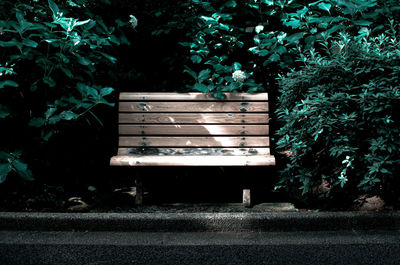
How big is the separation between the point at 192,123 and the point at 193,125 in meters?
0.03

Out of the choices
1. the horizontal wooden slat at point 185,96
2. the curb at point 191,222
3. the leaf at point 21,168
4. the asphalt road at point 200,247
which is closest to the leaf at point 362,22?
the horizontal wooden slat at point 185,96

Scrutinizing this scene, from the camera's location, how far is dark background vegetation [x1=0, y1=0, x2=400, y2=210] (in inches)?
117

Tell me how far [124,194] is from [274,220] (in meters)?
1.67

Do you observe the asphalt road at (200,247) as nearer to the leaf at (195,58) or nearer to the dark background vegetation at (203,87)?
the dark background vegetation at (203,87)

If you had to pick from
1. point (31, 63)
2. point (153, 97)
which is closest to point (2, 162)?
point (31, 63)

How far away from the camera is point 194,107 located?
3658 mm

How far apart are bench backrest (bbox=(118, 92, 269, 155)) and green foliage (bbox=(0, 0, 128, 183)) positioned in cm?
43

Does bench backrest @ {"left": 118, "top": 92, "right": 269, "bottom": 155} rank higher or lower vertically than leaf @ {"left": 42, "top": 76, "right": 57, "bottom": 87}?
lower

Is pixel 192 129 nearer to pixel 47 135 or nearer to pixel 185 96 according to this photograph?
→ pixel 185 96

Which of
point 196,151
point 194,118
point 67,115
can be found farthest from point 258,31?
point 67,115

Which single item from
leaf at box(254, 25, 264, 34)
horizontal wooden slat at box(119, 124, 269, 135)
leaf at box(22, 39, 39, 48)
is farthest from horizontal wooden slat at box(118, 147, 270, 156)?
leaf at box(254, 25, 264, 34)

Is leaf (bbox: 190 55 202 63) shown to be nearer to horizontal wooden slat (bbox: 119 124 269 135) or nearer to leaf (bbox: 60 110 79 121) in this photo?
horizontal wooden slat (bbox: 119 124 269 135)

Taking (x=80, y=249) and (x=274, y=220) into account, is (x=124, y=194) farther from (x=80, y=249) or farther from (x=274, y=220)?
(x=274, y=220)

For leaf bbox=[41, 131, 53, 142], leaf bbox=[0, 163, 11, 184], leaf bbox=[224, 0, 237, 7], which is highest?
leaf bbox=[224, 0, 237, 7]
